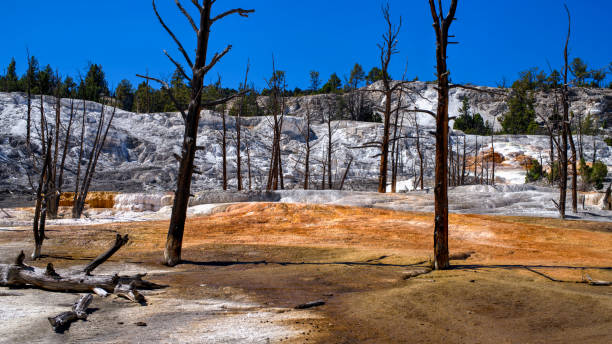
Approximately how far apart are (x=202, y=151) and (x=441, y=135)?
42.8 meters

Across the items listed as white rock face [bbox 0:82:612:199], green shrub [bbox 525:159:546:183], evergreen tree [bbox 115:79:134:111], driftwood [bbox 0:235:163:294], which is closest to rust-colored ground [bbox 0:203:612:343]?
driftwood [bbox 0:235:163:294]

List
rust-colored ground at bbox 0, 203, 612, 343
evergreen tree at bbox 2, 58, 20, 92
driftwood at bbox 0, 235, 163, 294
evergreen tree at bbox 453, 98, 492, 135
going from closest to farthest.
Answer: rust-colored ground at bbox 0, 203, 612, 343 < driftwood at bbox 0, 235, 163, 294 < evergreen tree at bbox 2, 58, 20, 92 < evergreen tree at bbox 453, 98, 492, 135

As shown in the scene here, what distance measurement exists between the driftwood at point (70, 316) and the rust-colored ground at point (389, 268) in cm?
158

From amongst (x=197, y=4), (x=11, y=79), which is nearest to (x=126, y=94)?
(x=11, y=79)

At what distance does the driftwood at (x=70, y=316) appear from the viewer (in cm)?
492

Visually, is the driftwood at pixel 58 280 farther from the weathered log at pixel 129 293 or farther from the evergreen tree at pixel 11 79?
the evergreen tree at pixel 11 79

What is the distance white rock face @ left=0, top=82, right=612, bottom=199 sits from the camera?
38594 mm

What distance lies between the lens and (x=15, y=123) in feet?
145

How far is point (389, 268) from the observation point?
895 centimetres

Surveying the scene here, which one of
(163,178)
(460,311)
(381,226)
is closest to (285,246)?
(381,226)

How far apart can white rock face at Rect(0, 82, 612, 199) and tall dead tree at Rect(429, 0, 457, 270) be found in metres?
25.8

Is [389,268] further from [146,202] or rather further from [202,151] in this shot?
[202,151]

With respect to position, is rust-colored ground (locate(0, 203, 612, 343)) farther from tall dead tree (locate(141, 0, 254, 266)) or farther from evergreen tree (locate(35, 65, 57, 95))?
evergreen tree (locate(35, 65, 57, 95))

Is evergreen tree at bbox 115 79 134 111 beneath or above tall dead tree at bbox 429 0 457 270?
above
